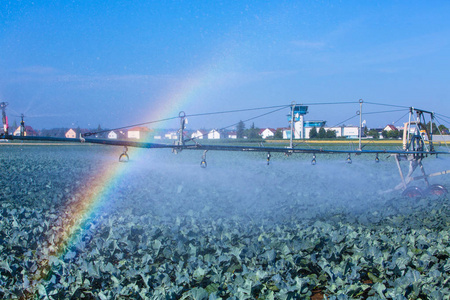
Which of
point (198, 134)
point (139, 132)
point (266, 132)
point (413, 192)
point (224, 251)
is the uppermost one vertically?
point (139, 132)

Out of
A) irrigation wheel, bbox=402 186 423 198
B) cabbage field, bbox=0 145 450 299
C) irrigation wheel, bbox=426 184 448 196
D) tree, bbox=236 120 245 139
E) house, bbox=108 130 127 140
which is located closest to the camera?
cabbage field, bbox=0 145 450 299

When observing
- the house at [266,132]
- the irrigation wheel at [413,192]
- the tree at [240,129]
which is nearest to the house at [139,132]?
the house at [266,132]

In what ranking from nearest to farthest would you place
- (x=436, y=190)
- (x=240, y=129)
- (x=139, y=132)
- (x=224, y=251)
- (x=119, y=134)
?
(x=224, y=251), (x=240, y=129), (x=436, y=190), (x=119, y=134), (x=139, y=132)

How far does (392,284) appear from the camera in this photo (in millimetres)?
4965

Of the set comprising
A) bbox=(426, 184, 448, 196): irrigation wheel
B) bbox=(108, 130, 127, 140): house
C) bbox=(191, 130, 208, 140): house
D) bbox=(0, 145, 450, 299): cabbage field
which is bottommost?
bbox=(0, 145, 450, 299): cabbage field

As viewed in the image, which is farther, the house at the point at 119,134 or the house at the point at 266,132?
the house at the point at 266,132

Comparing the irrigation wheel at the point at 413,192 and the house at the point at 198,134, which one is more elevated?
the house at the point at 198,134

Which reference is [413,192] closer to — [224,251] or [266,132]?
[266,132]

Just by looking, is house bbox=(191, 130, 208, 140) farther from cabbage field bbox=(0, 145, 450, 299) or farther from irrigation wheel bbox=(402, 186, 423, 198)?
irrigation wheel bbox=(402, 186, 423, 198)

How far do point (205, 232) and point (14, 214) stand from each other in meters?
4.36

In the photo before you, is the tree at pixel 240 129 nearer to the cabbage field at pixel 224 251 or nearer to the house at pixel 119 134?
the cabbage field at pixel 224 251

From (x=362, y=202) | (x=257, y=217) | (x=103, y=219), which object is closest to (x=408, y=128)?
(x=362, y=202)

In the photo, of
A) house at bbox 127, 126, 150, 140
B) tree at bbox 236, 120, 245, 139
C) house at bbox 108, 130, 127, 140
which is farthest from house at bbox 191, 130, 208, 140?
house at bbox 127, 126, 150, 140

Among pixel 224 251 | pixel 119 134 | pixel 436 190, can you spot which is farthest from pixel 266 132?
pixel 224 251
